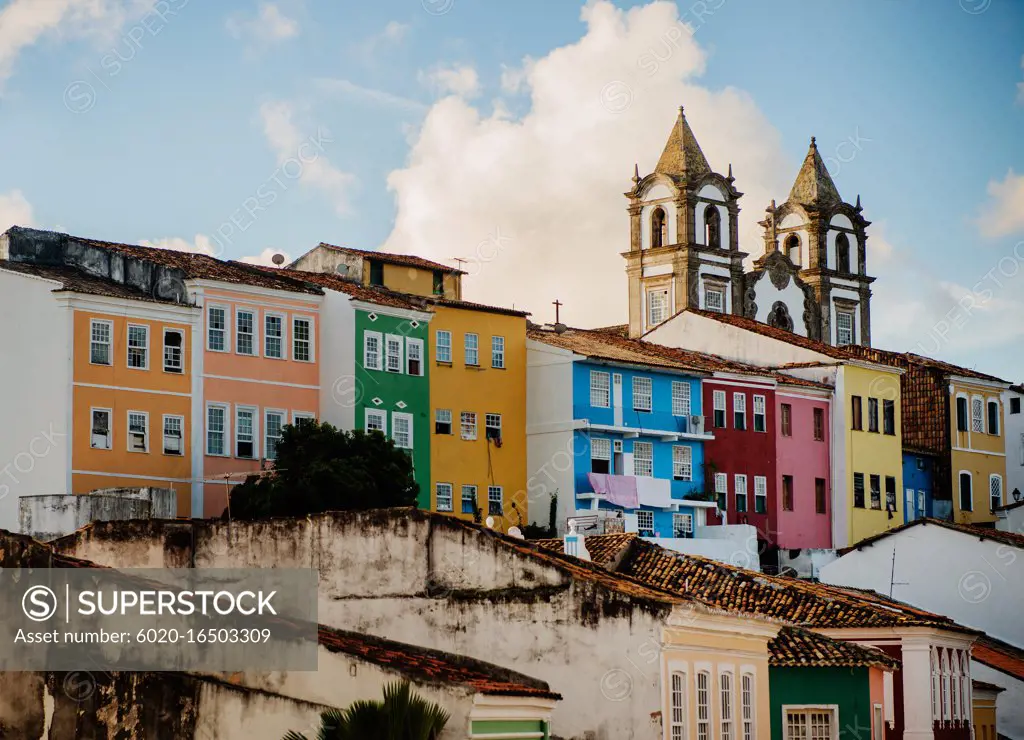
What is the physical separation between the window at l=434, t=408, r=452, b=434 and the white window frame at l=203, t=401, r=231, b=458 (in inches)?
338

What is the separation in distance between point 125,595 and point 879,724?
1933 cm

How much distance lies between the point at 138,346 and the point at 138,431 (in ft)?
7.78

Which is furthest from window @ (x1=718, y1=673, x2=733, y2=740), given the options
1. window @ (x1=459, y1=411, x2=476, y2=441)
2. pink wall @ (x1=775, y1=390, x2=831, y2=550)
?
pink wall @ (x1=775, y1=390, x2=831, y2=550)

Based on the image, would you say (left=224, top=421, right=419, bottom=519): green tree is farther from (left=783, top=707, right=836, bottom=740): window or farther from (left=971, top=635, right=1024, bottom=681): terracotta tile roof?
(left=783, top=707, right=836, bottom=740): window

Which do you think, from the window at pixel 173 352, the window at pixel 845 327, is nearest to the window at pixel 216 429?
the window at pixel 173 352

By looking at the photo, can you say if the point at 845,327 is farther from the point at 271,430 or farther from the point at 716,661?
the point at 716,661

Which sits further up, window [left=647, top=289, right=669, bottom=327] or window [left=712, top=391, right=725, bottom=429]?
window [left=647, top=289, right=669, bottom=327]

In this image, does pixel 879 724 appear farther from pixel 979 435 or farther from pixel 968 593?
pixel 979 435

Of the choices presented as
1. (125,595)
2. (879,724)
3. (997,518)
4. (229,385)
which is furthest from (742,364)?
(125,595)

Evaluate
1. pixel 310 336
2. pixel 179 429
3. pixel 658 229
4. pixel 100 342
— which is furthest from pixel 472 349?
pixel 658 229

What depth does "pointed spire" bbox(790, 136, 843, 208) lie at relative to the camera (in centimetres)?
11600

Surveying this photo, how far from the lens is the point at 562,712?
1235 inches

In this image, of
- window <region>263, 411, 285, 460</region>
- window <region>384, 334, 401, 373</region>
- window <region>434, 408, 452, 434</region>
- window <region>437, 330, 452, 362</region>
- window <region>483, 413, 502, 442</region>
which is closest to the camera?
window <region>263, 411, 285, 460</region>

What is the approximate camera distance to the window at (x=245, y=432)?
59.1 meters
